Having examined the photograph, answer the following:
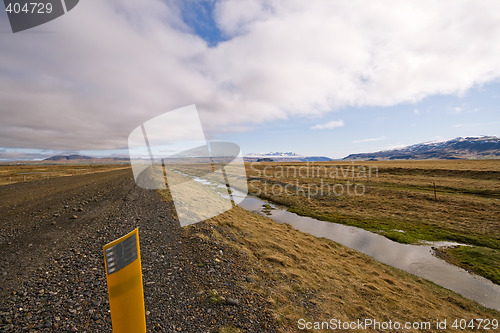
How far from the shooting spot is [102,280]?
645cm

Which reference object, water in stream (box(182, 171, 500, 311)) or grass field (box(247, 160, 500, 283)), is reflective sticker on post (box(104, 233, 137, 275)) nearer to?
water in stream (box(182, 171, 500, 311))

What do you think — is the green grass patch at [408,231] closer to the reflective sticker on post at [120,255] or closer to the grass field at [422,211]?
the grass field at [422,211]

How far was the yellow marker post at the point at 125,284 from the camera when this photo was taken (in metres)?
2.50

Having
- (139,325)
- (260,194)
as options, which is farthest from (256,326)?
(260,194)

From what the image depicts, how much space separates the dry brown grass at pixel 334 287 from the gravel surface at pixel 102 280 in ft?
3.09

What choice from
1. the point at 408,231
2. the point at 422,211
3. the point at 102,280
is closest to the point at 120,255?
the point at 102,280

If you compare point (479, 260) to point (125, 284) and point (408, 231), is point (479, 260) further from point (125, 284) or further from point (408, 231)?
point (125, 284)

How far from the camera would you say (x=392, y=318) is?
804 cm

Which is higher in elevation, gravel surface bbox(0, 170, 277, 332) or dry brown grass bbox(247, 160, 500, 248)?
gravel surface bbox(0, 170, 277, 332)

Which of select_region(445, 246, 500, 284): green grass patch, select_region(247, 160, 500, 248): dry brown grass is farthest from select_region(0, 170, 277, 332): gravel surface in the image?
select_region(247, 160, 500, 248): dry brown grass

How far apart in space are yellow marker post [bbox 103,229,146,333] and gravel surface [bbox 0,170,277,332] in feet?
10.5

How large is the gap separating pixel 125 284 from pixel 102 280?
216 inches

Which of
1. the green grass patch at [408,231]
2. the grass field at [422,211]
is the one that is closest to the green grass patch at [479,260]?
the grass field at [422,211]

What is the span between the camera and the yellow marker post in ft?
8.20
